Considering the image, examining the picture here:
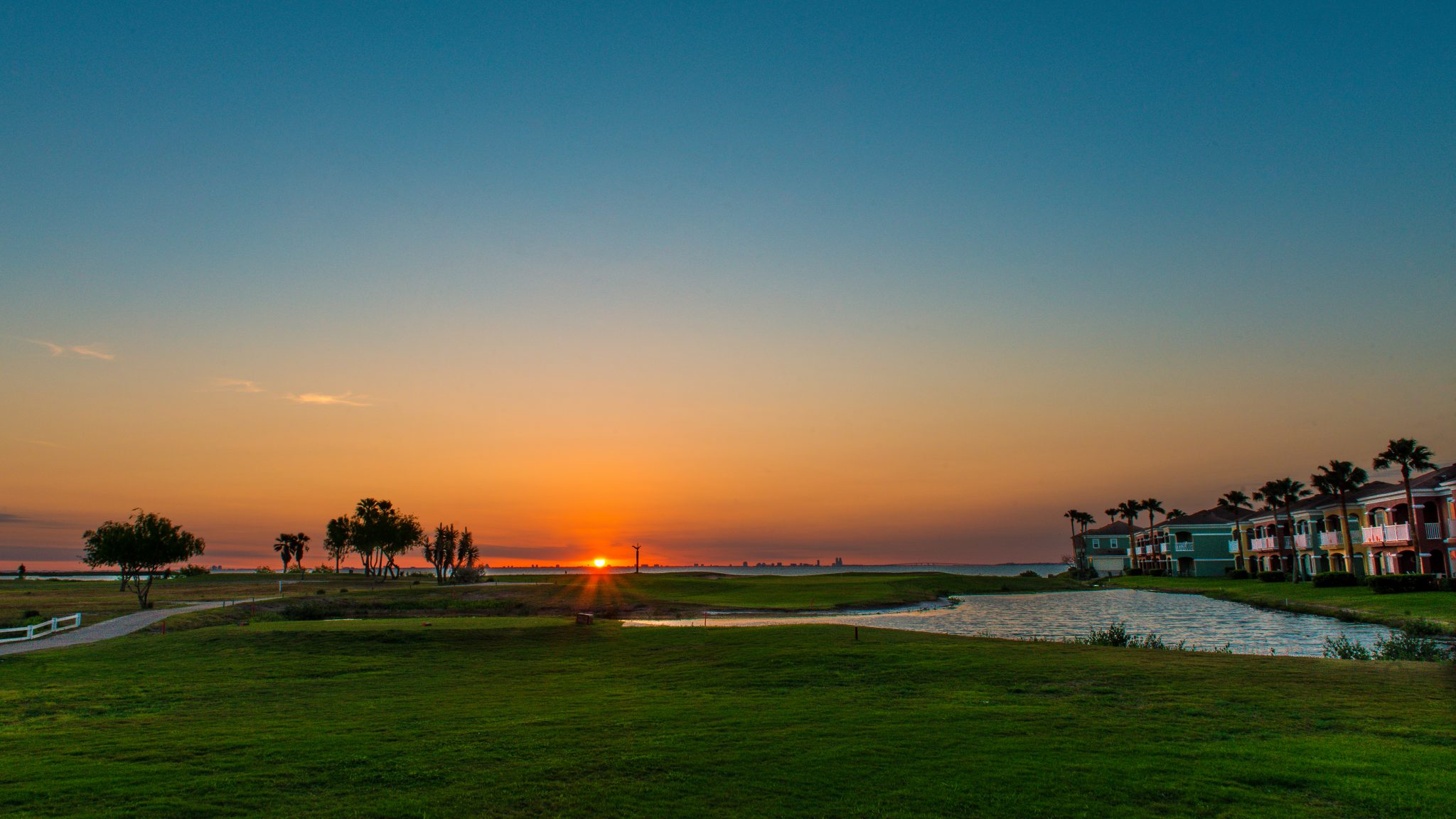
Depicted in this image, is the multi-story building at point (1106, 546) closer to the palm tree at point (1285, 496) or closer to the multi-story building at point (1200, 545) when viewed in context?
the multi-story building at point (1200, 545)

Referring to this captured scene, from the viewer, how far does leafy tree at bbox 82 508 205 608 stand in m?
63.6

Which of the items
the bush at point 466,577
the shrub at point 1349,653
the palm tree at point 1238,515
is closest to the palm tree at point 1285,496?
the palm tree at point 1238,515

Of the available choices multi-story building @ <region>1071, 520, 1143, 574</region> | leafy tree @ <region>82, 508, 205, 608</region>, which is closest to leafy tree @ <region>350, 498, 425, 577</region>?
leafy tree @ <region>82, 508, 205, 608</region>

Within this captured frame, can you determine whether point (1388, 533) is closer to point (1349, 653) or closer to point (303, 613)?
point (1349, 653)

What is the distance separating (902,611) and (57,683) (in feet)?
204

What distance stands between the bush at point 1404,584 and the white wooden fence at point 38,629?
93.0 metres

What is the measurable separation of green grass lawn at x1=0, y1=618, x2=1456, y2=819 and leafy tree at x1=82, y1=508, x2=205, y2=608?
40.4 meters

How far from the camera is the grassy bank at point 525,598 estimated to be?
2425 inches

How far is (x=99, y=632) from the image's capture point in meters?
41.8

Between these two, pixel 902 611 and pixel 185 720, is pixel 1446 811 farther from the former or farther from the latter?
pixel 902 611

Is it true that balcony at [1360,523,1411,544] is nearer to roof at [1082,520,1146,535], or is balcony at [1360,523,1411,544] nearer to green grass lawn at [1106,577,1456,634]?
green grass lawn at [1106,577,1456,634]

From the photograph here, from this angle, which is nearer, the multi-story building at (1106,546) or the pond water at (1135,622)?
the pond water at (1135,622)

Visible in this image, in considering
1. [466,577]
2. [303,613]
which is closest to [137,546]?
[303,613]

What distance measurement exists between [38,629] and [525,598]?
3913cm
